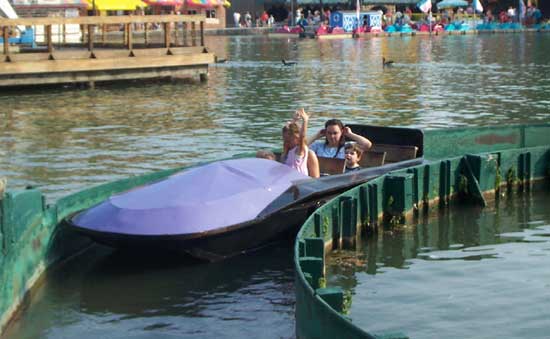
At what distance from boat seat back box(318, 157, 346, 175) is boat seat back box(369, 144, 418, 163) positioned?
1284mm

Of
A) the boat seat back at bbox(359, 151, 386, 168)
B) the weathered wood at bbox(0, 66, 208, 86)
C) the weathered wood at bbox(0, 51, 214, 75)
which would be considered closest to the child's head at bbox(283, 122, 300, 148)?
the boat seat back at bbox(359, 151, 386, 168)

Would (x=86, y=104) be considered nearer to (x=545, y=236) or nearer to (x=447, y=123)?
(x=447, y=123)

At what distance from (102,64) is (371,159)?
60.6 ft

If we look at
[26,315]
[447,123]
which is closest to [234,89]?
[447,123]

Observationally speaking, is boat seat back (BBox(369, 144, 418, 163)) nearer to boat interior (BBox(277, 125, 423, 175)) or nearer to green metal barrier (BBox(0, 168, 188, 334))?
boat interior (BBox(277, 125, 423, 175))

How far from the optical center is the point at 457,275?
38.9ft

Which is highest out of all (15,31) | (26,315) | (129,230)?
(15,31)

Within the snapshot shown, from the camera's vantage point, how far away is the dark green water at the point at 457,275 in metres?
10.1

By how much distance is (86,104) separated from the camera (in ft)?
96.0

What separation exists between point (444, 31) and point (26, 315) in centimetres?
7495

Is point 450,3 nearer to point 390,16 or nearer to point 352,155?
point 390,16

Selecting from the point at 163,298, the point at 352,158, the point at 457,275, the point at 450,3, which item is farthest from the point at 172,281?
the point at 450,3

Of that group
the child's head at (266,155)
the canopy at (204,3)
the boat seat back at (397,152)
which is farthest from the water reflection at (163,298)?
the canopy at (204,3)

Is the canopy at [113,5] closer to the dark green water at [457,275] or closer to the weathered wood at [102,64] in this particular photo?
the weathered wood at [102,64]
